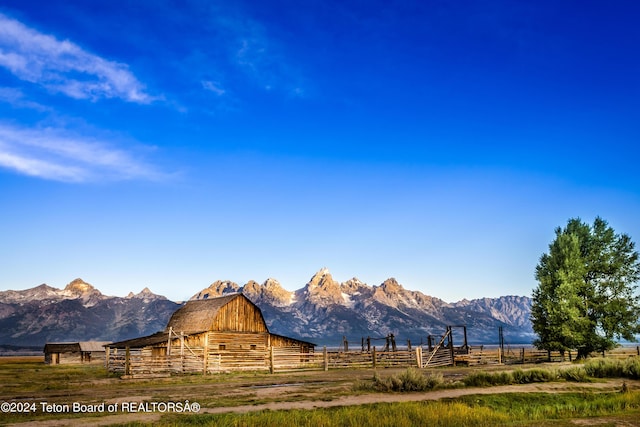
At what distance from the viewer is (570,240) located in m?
40.1

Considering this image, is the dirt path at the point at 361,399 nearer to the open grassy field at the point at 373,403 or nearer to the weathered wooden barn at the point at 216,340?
the open grassy field at the point at 373,403

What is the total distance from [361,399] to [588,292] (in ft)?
94.2

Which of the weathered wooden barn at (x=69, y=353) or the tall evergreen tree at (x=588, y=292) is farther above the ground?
the tall evergreen tree at (x=588, y=292)

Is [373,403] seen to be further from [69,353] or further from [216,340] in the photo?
[69,353]

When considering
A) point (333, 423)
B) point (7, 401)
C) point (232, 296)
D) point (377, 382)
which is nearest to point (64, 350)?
point (232, 296)

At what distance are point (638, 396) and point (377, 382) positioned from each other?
10.3m

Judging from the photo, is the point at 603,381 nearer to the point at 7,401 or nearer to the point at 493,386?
the point at 493,386

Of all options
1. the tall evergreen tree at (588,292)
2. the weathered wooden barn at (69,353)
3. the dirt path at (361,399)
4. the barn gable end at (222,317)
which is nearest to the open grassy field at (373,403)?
the dirt path at (361,399)

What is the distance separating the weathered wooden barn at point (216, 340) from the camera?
42.4 m

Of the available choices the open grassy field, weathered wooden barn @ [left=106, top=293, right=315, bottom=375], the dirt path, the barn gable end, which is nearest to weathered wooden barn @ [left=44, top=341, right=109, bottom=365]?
weathered wooden barn @ [left=106, top=293, right=315, bottom=375]

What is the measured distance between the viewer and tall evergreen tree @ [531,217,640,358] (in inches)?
1518

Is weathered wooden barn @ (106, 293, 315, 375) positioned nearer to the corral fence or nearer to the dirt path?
the corral fence

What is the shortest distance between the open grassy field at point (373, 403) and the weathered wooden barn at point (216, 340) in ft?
57.2

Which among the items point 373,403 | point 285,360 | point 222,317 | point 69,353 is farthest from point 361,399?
point 69,353
